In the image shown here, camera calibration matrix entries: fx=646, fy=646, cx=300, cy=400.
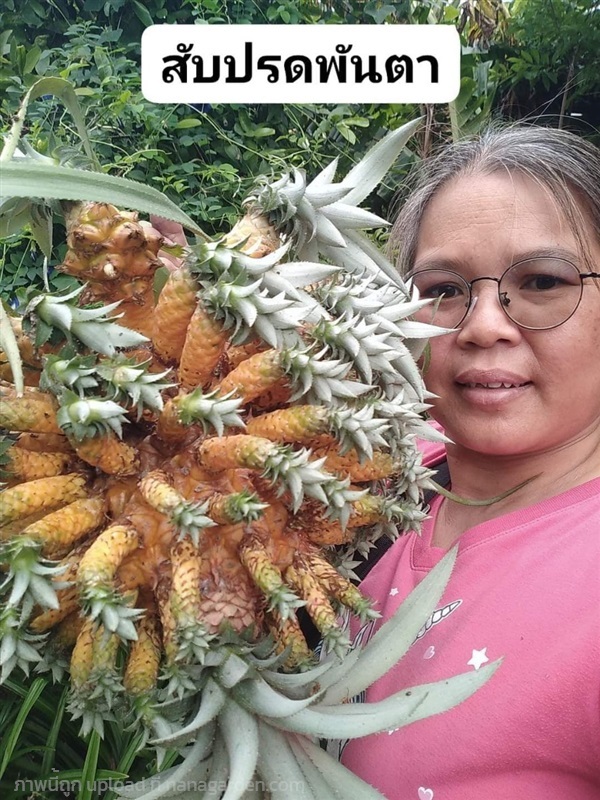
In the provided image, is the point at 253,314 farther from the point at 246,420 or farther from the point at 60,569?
the point at 60,569

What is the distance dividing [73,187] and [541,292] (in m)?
0.58

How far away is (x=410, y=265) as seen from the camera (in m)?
1.01

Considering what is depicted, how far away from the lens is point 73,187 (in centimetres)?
48

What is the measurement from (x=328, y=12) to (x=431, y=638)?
2178 mm

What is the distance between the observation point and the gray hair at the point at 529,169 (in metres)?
0.86

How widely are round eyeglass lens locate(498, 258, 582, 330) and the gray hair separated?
2.0 inches

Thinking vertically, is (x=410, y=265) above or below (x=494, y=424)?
above

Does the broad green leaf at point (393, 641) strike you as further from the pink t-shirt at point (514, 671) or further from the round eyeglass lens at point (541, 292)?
the round eyeglass lens at point (541, 292)

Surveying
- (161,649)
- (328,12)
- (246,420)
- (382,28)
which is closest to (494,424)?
(246,420)

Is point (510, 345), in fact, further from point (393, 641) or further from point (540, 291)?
point (393, 641)

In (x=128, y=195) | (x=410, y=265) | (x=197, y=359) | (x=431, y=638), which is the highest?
(x=128, y=195)

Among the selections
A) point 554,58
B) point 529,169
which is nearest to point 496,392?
point 529,169

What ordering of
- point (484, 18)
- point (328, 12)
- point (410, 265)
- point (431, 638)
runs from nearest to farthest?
point (431, 638) < point (410, 265) < point (328, 12) < point (484, 18)

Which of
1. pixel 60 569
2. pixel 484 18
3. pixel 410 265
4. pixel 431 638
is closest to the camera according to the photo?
pixel 60 569
